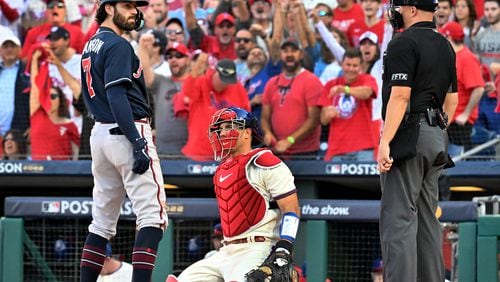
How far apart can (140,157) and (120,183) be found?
1.19ft

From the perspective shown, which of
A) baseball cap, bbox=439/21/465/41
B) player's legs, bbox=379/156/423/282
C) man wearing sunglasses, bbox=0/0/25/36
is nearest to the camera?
player's legs, bbox=379/156/423/282

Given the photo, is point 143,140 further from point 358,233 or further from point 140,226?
point 358,233

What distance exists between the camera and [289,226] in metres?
5.72

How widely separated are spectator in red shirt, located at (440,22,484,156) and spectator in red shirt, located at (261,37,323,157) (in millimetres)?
1227

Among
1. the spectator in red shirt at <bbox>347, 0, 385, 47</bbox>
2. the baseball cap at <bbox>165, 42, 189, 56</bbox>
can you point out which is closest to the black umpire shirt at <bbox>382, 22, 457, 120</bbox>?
the spectator in red shirt at <bbox>347, 0, 385, 47</bbox>

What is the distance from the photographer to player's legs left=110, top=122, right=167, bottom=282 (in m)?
5.96

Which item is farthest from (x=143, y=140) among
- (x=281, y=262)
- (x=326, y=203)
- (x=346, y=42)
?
(x=346, y=42)

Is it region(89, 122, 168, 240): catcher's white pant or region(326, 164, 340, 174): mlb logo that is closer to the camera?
region(89, 122, 168, 240): catcher's white pant

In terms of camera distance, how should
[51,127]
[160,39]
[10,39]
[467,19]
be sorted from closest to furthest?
[467,19] → [51,127] → [160,39] → [10,39]

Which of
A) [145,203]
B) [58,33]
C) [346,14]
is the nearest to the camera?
[145,203]

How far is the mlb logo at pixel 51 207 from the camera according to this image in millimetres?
8336

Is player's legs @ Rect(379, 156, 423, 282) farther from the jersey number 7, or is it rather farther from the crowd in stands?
the crowd in stands

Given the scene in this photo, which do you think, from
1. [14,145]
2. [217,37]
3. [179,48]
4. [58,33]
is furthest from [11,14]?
[217,37]

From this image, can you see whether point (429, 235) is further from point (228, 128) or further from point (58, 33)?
point (58, 33)
